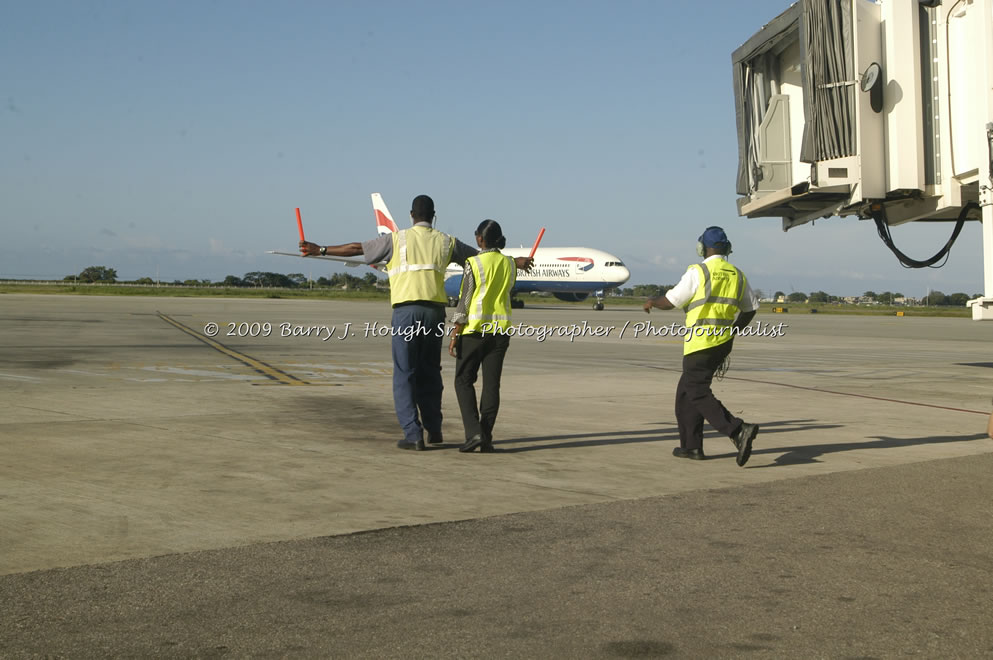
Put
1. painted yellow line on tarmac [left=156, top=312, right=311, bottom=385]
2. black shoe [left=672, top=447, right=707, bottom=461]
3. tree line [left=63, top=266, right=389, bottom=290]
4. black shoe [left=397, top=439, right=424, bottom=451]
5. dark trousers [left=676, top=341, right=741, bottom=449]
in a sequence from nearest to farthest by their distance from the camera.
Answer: dark trousers [left=676, top=341, right=741, bottom=449]
black shoe [left=672, top=447, right=707, bottom=461]
black shoe [left=397, top=439, right=424, bottom=451]
painted yellow line on tarmac [left=156, top=312, right=311, bottom=385]
tree line [left=63, top=266, right=389, bottom=290]

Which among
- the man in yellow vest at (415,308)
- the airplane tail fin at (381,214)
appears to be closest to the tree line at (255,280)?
the airplane tail fin at (381,214)

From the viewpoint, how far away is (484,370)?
766cm

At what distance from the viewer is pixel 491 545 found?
4496 millimetres

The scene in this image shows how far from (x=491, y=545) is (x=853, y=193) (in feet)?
26.9

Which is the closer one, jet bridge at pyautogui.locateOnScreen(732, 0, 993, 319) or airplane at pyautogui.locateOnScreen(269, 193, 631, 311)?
jet bridge at pyautogui.locateOnScreen(732, 0, 993, 319)

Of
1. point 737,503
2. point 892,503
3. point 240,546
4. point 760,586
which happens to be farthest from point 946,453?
point 240,546

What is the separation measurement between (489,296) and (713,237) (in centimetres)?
184

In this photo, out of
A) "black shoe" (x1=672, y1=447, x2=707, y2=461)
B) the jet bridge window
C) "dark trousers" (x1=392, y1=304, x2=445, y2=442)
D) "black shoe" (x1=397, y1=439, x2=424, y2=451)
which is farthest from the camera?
the jet bridge window

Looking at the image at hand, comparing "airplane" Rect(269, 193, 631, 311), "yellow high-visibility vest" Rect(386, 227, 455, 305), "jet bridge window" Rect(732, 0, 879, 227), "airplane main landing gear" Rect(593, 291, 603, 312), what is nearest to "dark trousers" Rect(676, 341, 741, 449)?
"yellow high-visibility vest" Rect(386, 227, 455, 305)

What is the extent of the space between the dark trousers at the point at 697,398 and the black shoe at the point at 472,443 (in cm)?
153

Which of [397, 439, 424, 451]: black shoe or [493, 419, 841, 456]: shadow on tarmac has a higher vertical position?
[397, 439, 424, 451]: black shoe

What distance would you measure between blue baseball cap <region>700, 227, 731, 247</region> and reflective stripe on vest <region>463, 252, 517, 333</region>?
1565 mm

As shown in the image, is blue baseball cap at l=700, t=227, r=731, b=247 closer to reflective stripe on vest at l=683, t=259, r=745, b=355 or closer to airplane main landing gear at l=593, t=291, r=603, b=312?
reflective stripe on vest at l=683, t=259, r=745, b=355

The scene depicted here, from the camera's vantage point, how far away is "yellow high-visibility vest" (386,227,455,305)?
24.9 ft
